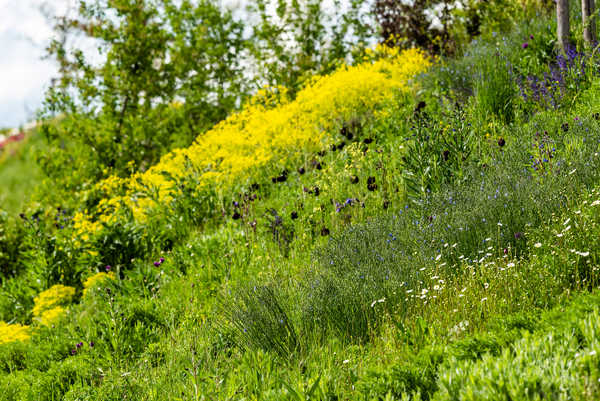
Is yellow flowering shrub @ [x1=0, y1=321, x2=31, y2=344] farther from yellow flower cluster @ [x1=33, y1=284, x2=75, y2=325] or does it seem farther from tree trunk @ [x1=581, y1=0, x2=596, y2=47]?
tree trunk @ [x1=581, y1=0, x2=596, y2=47]

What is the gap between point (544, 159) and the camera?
4.44 m

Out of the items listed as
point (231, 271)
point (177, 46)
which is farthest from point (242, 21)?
point (231, 271)

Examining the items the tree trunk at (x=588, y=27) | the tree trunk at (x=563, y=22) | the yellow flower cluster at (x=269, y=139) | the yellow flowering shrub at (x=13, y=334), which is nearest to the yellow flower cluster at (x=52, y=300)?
the yellow flowering shrub at (x=13, y=334)

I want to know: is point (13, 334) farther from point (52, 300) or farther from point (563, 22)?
point (563, 22)

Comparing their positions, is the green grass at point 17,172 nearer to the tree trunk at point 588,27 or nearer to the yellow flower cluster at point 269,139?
the yellow flower cluster at point 269,139

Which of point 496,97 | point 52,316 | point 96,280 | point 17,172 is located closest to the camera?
point 52,316

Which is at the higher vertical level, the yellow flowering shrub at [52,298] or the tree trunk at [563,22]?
the tree trunk at [563,22]

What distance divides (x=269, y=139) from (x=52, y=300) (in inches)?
161

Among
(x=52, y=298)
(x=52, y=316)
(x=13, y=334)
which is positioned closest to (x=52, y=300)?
(x=52, y=298)

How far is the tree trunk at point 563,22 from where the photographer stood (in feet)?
20.6

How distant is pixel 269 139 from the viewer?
8523mm

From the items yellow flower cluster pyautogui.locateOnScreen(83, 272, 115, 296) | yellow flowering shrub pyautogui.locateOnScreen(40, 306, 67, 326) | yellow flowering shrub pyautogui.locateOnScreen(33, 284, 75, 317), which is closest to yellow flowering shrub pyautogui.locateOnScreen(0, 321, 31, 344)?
yellow flowering shrub pyautogui.locateOnScreen(40, 306, 67, 326)

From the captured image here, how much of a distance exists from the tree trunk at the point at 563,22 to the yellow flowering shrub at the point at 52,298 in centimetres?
684

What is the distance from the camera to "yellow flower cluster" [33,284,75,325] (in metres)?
5.87
